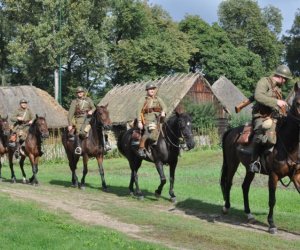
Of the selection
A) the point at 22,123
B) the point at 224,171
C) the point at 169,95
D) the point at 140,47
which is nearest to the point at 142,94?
the point at 169,95

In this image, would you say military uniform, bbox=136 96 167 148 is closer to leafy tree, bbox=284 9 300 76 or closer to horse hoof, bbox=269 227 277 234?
horse hoof, bbox=269 227 277 234

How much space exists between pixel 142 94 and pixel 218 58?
73.9ft

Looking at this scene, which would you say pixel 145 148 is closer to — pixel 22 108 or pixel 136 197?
pixel 136 197

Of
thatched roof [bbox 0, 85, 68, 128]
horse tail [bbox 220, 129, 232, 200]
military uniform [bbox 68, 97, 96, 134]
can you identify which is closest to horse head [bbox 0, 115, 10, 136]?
military uniform [bbox 68, 97, 96, 134]

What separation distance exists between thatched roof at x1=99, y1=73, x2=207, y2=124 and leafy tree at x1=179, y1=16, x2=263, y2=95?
63.3 ft

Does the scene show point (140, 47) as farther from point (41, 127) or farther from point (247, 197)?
point (247, 197)

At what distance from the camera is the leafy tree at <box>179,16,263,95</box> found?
7269 centimetres

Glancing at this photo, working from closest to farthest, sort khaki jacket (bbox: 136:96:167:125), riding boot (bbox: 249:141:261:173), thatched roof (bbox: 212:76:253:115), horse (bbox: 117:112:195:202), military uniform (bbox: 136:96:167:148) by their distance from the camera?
riding boot (bbox: 249:141:261:173) < horse (bbox: 117:112:195:202) < military uniform (bbox: 136:96:167:148) < khaki jacket (bbox: 136:96:167:125) < thatched roof (bbox: 212:76:253:115)

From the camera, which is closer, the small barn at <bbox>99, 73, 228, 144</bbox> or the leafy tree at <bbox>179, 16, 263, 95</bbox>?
the small barn at <bbox>99, 73, 228, 144</bbox>

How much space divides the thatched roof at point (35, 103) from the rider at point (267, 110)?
114 ft

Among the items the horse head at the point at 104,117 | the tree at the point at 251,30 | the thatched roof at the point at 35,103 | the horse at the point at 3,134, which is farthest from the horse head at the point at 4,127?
the tree at the point at 251,30

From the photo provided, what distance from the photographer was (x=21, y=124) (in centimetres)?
2080

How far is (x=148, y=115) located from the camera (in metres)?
16.2

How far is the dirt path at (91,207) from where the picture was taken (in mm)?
11422
